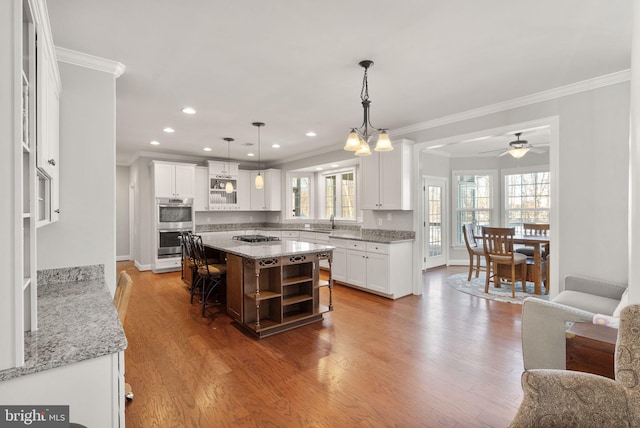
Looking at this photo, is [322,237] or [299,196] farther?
[299,196]

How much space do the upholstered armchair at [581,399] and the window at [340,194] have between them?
5.38 metres

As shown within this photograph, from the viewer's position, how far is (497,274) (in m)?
5.04

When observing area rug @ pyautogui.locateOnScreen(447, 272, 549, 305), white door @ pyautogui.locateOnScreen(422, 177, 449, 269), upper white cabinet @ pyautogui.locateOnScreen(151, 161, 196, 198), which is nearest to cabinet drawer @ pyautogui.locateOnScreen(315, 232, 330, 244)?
white door @ pyautogui.locateOnScreen(422, 177, 449, 269)

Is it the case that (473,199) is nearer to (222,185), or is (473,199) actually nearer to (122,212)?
(222,185)

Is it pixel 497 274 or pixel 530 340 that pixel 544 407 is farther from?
pixel 497 274

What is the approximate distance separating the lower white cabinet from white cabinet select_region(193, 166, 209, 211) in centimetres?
350

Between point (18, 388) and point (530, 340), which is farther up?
point (18, 388)

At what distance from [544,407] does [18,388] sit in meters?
2.01

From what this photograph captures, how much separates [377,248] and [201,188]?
4.35 m

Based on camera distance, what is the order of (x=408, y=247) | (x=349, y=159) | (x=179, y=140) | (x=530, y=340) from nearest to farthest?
(x=530, y=340)
(x=408, y=247)
(x=179, y=140)
(x=349, y=159)

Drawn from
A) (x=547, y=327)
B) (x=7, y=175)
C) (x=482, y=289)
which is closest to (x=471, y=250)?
(x=482, y=289)

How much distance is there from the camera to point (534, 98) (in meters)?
3.49

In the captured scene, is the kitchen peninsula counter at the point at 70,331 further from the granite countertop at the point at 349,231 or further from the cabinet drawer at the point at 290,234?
the cabinet drawer at the point at 290,234

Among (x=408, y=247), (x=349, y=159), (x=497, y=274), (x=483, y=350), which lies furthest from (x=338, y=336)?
(x=349, y=159)
